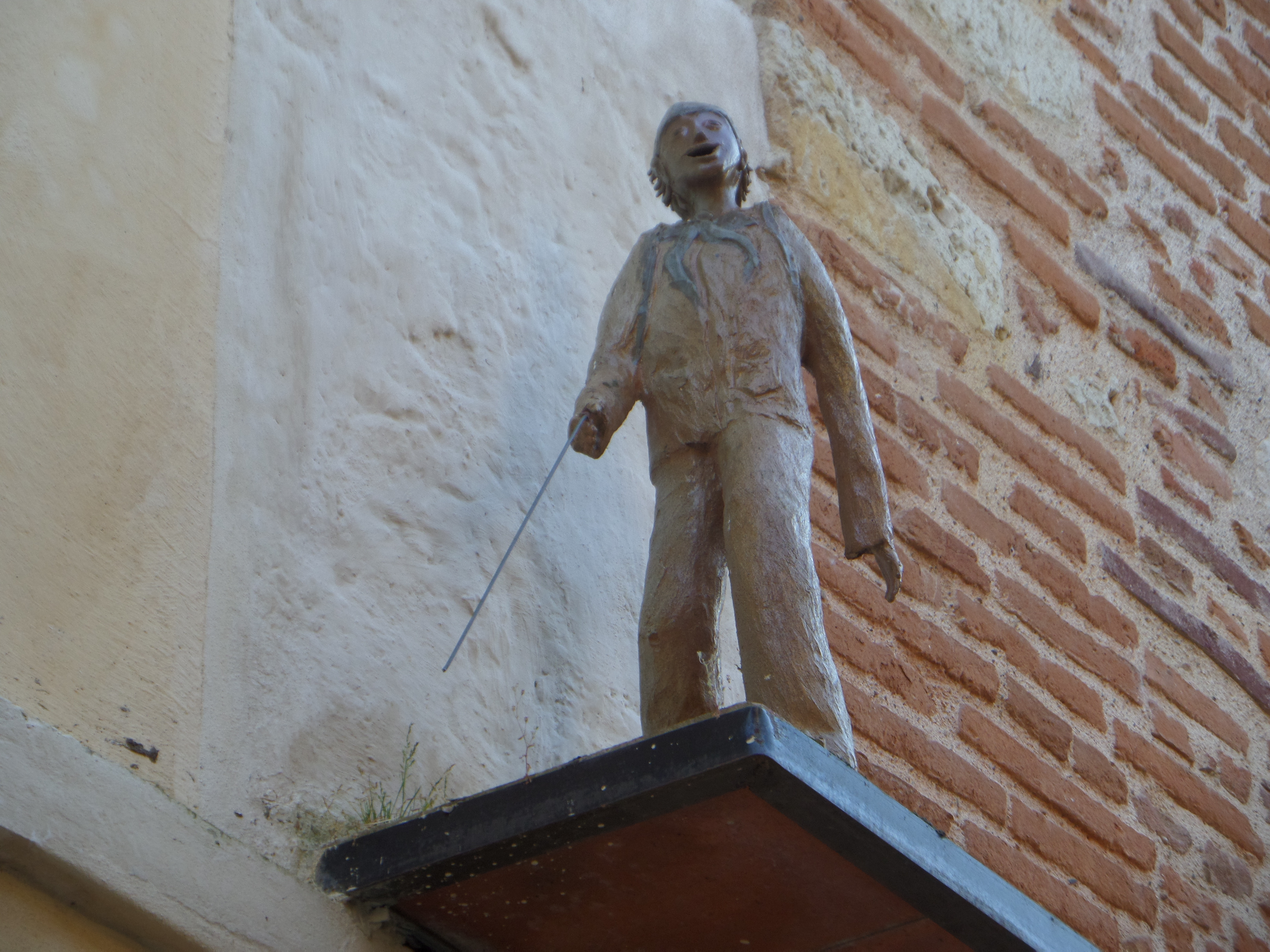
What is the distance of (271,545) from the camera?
2.29 meters

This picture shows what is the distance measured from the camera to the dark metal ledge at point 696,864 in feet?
6.15

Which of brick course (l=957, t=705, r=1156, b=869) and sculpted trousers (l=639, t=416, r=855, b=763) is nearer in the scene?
sculpted trousers (l=639, t=416, r=855, b=763)

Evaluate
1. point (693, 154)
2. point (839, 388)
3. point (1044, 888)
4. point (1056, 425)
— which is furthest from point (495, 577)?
point (1056, 425)

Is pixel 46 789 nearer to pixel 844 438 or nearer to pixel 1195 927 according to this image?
pixel 844 438

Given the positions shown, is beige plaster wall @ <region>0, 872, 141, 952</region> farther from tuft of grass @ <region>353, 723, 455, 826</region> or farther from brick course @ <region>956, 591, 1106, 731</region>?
brick course @ <region>956, 591, 1106, 731</region>

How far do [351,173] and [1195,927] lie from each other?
2073 mm

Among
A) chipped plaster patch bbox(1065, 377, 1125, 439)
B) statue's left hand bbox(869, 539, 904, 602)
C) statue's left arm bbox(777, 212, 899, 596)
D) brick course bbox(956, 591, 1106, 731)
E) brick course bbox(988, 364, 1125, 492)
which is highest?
statue's left arm bbox(777, 212, 899, 596)

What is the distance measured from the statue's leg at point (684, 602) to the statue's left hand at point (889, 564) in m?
0.20

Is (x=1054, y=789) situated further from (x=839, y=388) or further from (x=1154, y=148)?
(x=1154, y=148)

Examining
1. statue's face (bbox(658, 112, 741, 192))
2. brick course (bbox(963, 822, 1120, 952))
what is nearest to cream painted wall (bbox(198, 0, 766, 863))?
statue's face (bbox(658, 112, 741, 192))

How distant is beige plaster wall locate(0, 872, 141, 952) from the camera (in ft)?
5.94

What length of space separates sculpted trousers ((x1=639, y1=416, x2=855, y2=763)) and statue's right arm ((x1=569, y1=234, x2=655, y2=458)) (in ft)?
0.32

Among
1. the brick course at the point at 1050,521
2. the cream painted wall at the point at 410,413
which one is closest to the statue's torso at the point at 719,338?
the cream painted wall at the point at 410,413

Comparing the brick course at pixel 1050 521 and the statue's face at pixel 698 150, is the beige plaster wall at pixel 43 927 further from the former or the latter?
the brick course at pixel 1050 521
